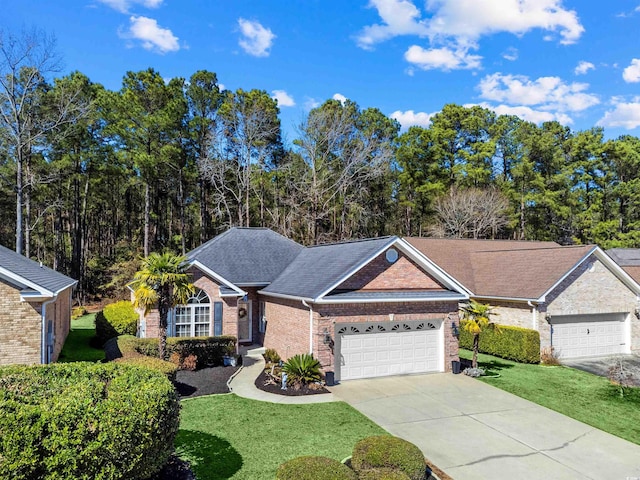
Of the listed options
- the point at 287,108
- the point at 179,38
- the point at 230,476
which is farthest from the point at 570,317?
the point at 287,108

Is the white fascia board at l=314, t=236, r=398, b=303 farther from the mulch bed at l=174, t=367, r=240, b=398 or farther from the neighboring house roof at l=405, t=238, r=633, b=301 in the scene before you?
the neighboring house roof at l=405, t=238, r=633, b=301

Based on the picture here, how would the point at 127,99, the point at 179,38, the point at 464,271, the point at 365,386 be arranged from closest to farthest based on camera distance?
the point at 365,386, the point at 179,38, the point at 464,271, the point at 127,99

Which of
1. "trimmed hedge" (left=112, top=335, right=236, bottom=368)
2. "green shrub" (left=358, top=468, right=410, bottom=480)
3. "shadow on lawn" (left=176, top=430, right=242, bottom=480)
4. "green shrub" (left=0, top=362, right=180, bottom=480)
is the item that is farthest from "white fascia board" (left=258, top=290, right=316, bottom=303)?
"green shrub" (left=0, top=362, right=180, bottom=480)

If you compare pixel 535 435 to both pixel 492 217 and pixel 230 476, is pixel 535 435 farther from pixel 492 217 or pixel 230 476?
pixel 492 217

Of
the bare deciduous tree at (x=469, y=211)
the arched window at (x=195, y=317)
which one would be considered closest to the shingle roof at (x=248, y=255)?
the arched window at (x=195, y=317)

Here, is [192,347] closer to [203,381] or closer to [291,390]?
[203,381]

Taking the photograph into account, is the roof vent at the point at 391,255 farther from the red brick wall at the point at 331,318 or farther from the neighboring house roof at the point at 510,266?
the neighboring house roof at the point at 510,266
